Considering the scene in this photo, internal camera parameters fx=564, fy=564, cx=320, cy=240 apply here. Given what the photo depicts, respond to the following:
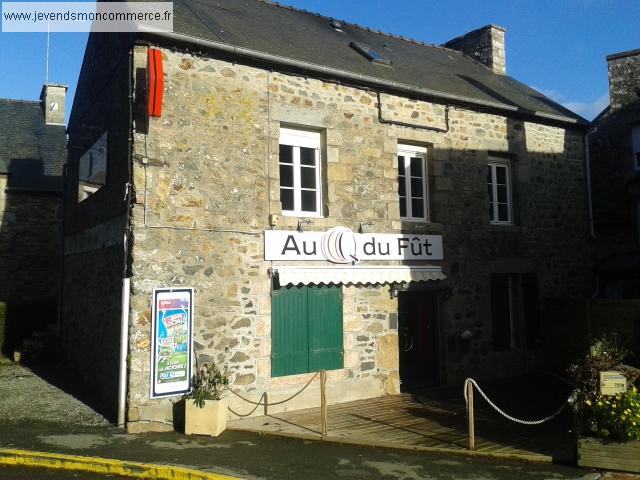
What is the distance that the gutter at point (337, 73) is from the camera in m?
8.12

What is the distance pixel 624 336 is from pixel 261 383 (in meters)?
6.74

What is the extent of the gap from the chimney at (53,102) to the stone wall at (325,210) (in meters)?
14.5

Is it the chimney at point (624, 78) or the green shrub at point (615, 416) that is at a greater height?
the chimney at point (624, 78)

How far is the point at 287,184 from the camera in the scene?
936 centimetres

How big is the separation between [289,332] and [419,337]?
308 centimetres

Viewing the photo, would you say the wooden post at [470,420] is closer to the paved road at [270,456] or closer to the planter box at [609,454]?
the paved road at [270,456]

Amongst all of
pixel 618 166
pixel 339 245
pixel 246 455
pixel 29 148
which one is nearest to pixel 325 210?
pixel 339 245

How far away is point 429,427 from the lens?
7.75m

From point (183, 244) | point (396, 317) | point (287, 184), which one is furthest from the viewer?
point (396, 317)

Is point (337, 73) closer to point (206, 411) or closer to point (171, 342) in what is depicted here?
point (171, 342)

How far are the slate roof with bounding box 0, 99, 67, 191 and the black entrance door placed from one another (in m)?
12.0

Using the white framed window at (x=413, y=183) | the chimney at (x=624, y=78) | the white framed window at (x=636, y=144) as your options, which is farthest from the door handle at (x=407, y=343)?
the chimney at (x=624, y=78)

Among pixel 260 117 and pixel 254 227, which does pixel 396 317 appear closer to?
pixel 254 227

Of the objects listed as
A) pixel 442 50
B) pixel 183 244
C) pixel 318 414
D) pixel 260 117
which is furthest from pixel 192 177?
pixel 442 50
